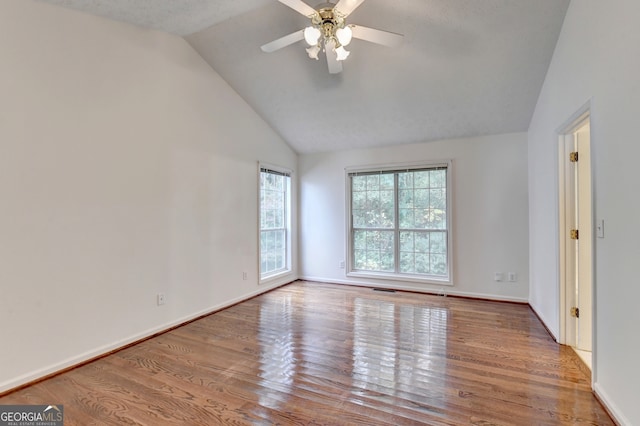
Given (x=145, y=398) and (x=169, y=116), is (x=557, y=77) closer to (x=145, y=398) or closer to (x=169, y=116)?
(x=169, y=116)

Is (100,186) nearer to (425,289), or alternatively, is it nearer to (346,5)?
(346,5)

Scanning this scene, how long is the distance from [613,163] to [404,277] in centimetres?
326

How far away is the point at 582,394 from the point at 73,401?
3.32 metres

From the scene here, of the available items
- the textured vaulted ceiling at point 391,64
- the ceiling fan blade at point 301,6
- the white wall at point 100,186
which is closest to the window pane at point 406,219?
the textured vaulted ceiling at point 391,64

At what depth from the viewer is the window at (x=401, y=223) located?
458 cm

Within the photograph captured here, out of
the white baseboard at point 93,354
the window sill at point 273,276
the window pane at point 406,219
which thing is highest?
the window pane at point 406,219

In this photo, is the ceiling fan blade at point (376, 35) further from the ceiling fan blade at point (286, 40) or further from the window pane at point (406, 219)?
the window pane at point (406, 219)

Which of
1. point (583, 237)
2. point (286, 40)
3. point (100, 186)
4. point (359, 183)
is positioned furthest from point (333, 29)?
point (359, 183)

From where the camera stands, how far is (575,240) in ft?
8.98

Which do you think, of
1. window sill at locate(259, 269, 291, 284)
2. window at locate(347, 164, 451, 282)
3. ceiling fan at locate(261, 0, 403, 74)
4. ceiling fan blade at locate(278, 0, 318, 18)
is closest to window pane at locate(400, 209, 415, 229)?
window at locate(347, 164, 451, 282)

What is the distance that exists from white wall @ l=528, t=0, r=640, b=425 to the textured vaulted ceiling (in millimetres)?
568

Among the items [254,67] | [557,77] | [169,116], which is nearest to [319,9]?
[254,67]

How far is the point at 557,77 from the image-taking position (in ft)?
9.32

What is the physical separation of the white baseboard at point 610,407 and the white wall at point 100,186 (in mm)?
3562
